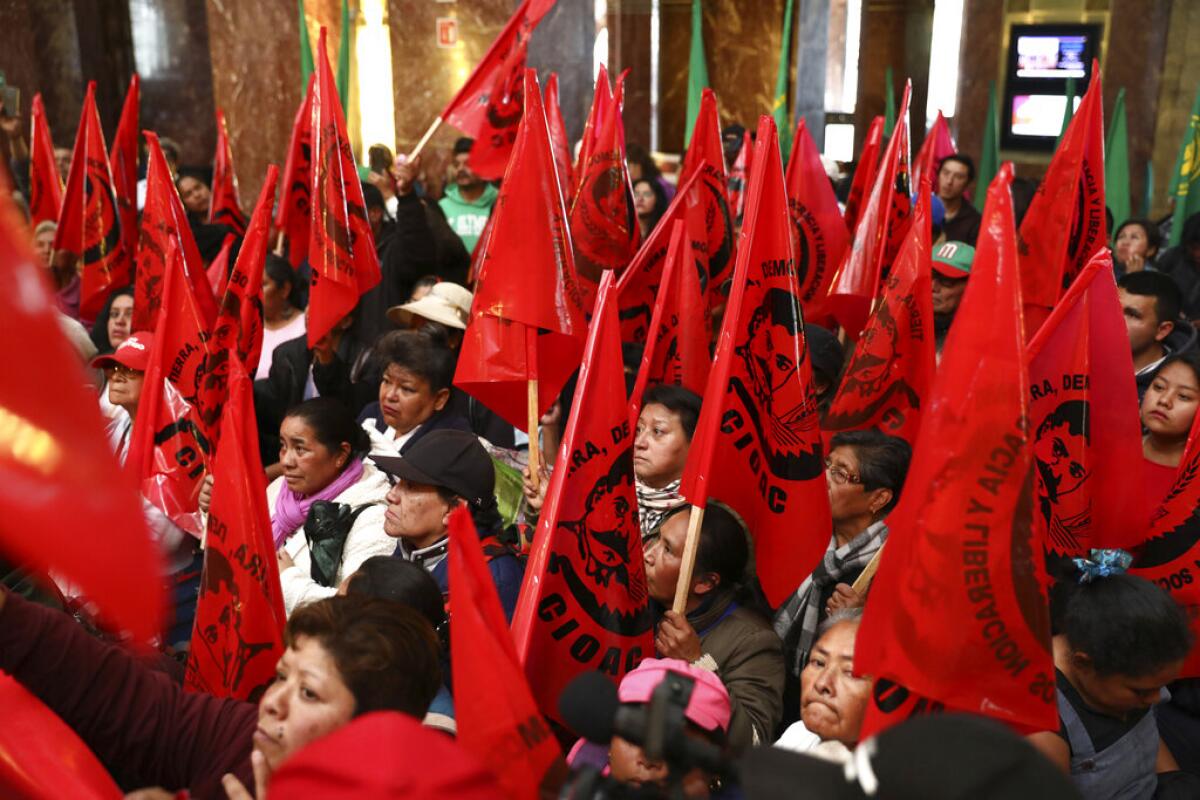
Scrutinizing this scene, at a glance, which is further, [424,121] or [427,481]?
[424,121]

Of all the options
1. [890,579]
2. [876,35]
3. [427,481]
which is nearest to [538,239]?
[427,481]

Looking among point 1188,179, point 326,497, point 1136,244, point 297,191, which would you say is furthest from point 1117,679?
point 1188,179

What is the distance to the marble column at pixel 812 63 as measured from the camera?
11484mm

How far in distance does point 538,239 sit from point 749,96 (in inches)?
413

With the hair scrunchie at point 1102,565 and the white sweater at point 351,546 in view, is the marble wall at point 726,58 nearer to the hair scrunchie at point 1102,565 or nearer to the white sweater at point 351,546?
the white sweater at point 351,546

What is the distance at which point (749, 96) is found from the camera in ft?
45.3

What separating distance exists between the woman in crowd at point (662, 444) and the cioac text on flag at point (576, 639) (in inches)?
35.2

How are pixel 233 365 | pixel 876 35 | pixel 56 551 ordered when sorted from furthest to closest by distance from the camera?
pixel 876 35 → pixel 233 365 → pixel 56 551

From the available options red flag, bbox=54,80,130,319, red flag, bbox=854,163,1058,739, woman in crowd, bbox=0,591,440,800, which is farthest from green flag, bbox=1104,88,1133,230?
woman in crowd, bbox=0,591,440,800

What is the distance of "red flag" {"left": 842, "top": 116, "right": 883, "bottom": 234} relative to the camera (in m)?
6.26

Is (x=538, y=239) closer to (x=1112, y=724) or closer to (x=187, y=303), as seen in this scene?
(x=187, y=303)

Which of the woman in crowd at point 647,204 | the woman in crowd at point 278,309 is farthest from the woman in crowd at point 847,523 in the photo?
the woman in crowd at point 647,204

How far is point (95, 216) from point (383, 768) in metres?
5.62

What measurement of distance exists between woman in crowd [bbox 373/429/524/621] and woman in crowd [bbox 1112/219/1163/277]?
16.4 ft
